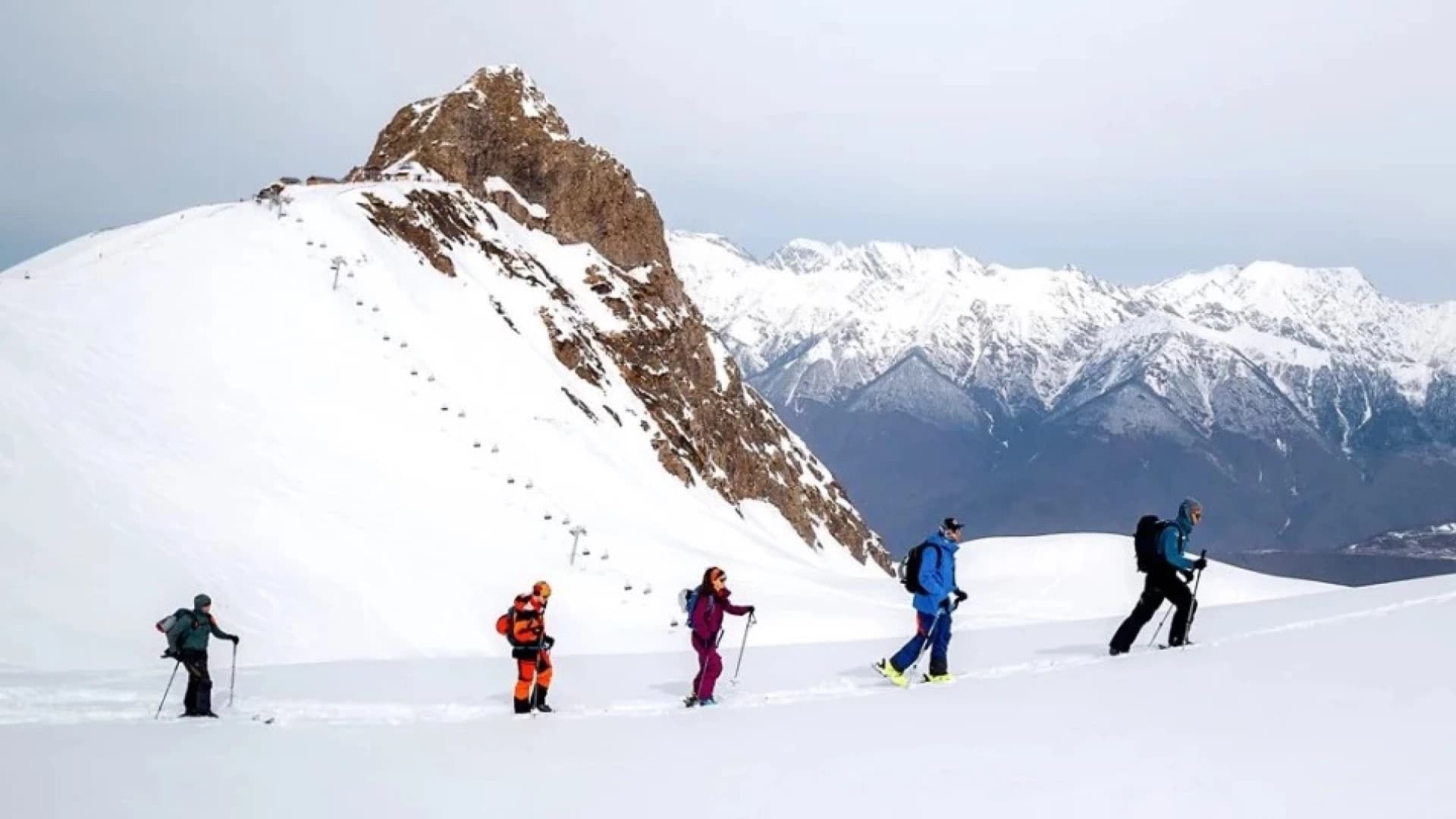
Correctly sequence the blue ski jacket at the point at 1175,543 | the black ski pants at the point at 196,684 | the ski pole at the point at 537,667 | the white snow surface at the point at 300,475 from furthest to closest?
the white snow surface at the point at 300,475, the blue ski jacket at the point at 1175,543, the ski pole at the point at 537,667, the black ski pants at the point at 196,684

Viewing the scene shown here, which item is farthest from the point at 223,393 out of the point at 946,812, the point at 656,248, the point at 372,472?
the point at 656,248

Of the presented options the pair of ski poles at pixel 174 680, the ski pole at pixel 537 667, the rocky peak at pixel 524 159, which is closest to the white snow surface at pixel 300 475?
the pair of ski poles at pixel 174 680

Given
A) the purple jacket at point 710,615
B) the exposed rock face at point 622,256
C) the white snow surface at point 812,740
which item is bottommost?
the white snow surface at point 812,740

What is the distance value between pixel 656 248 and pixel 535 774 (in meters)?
69.1

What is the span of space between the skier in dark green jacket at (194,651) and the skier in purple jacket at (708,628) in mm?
5749

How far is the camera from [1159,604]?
1364 centimetres

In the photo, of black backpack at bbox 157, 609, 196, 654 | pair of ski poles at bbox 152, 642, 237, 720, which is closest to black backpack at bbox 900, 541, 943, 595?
pair of ski poles at bbox 152, 642, 237, 720

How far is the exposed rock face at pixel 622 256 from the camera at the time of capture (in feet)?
197

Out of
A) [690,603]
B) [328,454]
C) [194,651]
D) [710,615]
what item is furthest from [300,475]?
[710,615]

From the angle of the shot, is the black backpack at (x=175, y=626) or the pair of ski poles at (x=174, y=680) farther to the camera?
the black backpack at (x=175, y=626)

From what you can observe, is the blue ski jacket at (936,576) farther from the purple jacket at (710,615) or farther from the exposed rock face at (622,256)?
the exposed rock face at (622,256)

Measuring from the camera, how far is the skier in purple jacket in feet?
40.4

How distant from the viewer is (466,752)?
9492mm

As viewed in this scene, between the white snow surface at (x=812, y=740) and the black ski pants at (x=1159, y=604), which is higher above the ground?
the black ski pants at (x=1159, y=604)
